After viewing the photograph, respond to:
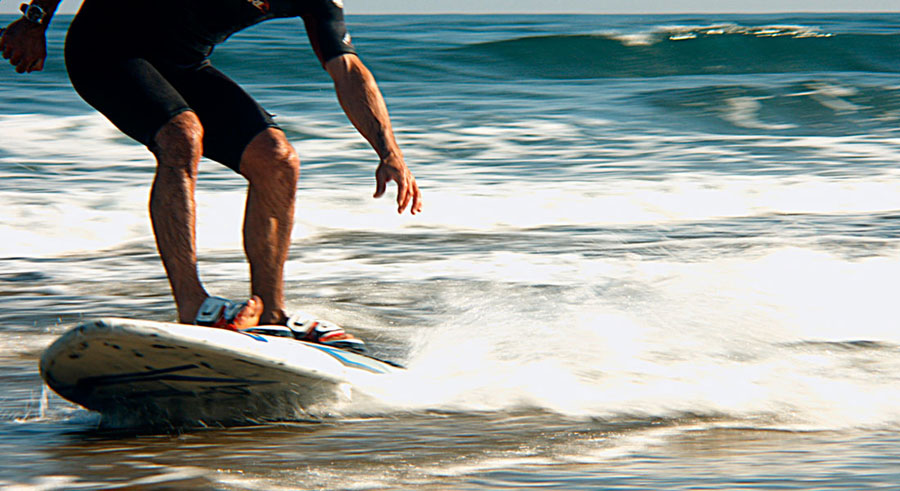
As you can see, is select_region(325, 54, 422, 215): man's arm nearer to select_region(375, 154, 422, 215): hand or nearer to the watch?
select_region(375, 154, 422, 215): hand

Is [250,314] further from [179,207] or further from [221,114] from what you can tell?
[221,114]

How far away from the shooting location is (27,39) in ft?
10.1

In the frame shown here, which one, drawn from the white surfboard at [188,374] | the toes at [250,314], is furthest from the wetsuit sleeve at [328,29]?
the white surfboard at [188,374]

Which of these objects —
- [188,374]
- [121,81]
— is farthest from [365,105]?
[188,374]

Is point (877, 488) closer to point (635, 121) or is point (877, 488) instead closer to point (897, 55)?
point (635, 121)

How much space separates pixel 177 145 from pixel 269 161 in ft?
0.96

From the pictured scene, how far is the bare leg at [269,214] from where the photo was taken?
308cm

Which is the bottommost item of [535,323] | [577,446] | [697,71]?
[697,71]

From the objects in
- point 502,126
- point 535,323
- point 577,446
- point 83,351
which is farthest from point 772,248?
point 502,126

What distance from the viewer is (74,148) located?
9.98 m

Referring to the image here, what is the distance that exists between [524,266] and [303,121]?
7.23 m

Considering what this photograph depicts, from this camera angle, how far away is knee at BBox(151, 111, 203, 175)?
2.88 metres

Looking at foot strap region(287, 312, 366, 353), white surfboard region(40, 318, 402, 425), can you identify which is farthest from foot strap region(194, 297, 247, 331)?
foot strap region(287, 312, 366, 353)

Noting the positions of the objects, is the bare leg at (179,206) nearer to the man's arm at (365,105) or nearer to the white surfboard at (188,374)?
the white surfboard at (188,374)
